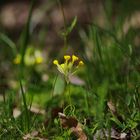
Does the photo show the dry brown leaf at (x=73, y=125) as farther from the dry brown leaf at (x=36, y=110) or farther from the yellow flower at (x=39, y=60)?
the yellow flower at (x=39, y=60)

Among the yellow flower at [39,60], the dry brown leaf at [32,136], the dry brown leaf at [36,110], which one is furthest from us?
the yellow flower at [39,60]

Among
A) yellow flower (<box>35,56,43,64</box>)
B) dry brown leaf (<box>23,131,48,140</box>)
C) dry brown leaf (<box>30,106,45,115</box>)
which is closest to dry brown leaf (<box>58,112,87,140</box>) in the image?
dry brown leaf (<box>23,131,48,140</box>)

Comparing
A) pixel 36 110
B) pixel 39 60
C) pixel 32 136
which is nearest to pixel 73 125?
pixel 32 136

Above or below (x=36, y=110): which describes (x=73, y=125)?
above

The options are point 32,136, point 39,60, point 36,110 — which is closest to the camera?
point 32,136

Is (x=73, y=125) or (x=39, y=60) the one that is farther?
(x=39, y=60)

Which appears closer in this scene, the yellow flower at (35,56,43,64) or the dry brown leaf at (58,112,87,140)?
the dry brown leaf at (58,112,87,140)

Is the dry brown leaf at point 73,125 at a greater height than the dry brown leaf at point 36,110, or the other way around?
the dry brown leaf at point 73,125

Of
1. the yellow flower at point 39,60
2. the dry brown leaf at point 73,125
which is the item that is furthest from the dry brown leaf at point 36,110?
the yellow flower at point 39,60

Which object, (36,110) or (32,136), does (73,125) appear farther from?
(36,110)

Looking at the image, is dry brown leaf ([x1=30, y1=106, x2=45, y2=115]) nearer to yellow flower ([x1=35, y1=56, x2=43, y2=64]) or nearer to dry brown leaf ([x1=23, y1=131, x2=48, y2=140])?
dry brown leaf ([x1=23, y1=131, x2=48, y2=140])

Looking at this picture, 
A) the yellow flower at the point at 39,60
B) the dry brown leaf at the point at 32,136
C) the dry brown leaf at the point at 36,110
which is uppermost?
the dry brown leaf at the point at 32,136
